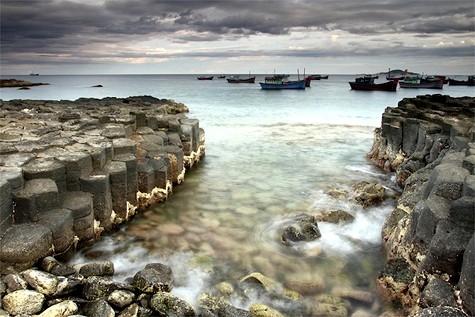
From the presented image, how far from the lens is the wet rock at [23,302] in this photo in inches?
139

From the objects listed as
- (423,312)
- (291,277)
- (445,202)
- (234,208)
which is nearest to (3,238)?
(291,277)

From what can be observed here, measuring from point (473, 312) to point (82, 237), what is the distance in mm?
4777

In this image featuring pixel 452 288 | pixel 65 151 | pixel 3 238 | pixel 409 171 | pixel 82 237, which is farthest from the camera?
pixel 409 171

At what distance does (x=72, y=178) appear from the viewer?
18.7 ft

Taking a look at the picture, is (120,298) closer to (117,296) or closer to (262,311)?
(117,296)

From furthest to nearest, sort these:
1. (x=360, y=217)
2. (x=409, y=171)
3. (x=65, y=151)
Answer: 1. (x=409, y=171)
2. (x=360, y=217)
3. (x=65, y=151)

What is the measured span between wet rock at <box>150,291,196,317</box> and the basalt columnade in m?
1.57

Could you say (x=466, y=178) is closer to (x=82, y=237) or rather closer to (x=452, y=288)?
(x=452, y=288)

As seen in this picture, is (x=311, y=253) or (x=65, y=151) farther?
(x=65, y=151)

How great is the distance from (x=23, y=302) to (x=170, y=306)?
1393mm

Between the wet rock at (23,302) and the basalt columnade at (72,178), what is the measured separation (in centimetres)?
68

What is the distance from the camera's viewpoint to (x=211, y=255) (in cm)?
551

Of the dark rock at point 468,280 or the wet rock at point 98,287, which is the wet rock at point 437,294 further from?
the wet rock at point 98,287

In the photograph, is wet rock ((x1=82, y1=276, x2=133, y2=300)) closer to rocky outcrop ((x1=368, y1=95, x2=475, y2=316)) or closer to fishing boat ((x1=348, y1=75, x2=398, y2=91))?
rocky outcrop ((x1=368, y1=95, x2=475, y2=316))
